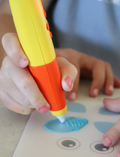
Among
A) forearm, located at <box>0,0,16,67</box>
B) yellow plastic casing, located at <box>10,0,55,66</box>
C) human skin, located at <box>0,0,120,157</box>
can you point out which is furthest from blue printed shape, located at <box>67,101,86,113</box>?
forearm, located at <box>0,0,16,67</box>

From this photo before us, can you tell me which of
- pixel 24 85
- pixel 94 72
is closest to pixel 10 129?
pixel 24 85

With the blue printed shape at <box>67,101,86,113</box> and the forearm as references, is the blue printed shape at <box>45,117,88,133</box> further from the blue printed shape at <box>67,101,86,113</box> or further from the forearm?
the forearm

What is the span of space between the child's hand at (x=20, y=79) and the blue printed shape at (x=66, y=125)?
0.05 metres

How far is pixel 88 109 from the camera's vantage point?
1.23 feet

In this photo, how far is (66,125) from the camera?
315 millimetres

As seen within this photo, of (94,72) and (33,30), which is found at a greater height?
(33,30)

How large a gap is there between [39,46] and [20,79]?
0.06 metres

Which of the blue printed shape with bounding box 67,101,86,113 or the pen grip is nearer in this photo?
Result: the pen grip

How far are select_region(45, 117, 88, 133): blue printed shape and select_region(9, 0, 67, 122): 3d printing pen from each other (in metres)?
0.04

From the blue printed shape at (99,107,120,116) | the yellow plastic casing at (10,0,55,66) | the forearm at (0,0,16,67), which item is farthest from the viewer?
the forearm at (0,0,16,67)

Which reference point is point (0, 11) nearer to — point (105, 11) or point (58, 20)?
point (58, 20)

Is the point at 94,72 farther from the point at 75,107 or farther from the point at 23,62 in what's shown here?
the point at 23,62

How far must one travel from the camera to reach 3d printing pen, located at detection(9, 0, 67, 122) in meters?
0.23

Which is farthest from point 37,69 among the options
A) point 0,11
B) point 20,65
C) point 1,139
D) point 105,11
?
point 105,11
